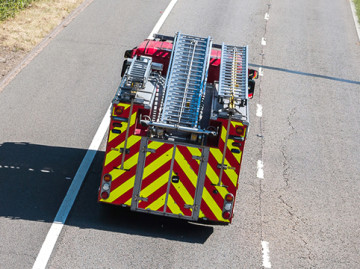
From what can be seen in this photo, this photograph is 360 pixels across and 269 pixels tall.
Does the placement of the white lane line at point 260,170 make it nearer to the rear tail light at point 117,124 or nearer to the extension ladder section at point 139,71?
the extension ladder section at point 139,71

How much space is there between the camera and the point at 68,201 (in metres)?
11.9

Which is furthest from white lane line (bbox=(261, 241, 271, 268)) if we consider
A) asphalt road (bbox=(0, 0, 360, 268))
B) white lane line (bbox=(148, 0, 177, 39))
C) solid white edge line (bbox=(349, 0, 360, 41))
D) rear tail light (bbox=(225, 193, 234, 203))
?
solid white edge line (bbox=(349, 0, 360, 41))

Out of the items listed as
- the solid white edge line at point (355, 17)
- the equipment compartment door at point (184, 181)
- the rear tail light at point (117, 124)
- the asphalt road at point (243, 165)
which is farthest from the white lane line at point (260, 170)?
the solid white edge line at point (355, 17)

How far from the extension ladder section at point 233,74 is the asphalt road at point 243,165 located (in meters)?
2.37

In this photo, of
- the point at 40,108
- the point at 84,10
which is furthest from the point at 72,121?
the point at 84,10

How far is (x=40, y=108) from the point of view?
15367mm

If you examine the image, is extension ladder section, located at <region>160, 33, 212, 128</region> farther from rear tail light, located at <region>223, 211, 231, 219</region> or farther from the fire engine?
rear tail light, located at <region>223, 211, 231, 219</region>

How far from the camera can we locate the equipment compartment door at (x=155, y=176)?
35.8ft

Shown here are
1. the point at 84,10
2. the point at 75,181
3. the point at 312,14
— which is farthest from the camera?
the point at 312,14

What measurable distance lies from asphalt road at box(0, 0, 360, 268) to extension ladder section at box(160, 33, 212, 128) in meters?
1.92

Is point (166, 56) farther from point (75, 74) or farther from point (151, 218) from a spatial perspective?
point (75, 74)

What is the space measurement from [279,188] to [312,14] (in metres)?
15.6

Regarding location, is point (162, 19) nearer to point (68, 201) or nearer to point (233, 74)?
point (233, 74)

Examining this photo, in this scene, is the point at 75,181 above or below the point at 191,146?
below
